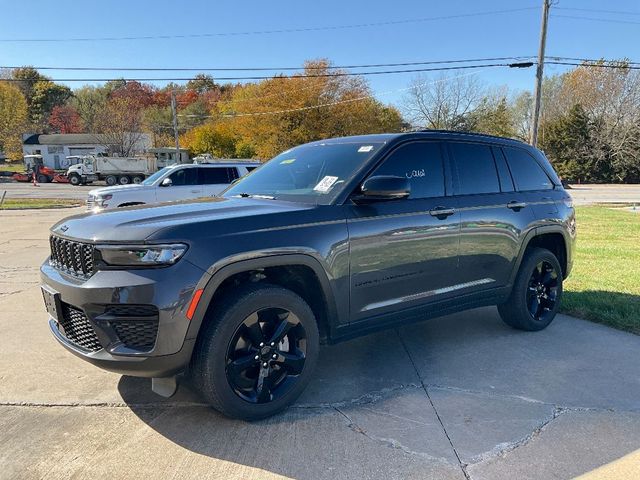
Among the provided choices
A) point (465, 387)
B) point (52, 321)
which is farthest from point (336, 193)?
point (52, 321)

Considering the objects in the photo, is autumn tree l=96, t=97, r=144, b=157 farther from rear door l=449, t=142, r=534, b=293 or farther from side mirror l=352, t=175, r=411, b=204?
side mirror l=352, t=175, r=411, b=204

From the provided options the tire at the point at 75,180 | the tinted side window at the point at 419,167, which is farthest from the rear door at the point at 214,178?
the tire at the point at 75,180

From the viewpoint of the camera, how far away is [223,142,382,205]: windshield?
356cm

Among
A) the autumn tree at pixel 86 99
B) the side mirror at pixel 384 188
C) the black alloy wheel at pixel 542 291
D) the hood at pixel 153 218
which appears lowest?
the black alloy wheel at pixel 542 291

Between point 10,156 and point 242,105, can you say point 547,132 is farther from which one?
point 10,156

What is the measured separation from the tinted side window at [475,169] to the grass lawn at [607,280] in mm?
2057

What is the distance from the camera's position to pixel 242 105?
133ft

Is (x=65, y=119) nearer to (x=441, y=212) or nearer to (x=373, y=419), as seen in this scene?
(x=441, y=212)

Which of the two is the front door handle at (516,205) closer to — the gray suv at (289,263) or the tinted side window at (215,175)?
the gray suv at (289,263)

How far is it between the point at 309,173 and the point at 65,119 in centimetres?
8392

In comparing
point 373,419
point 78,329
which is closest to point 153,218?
point 78,329

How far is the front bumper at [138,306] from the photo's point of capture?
2602 mm

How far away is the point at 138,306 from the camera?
262 cm

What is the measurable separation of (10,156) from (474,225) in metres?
80.4
